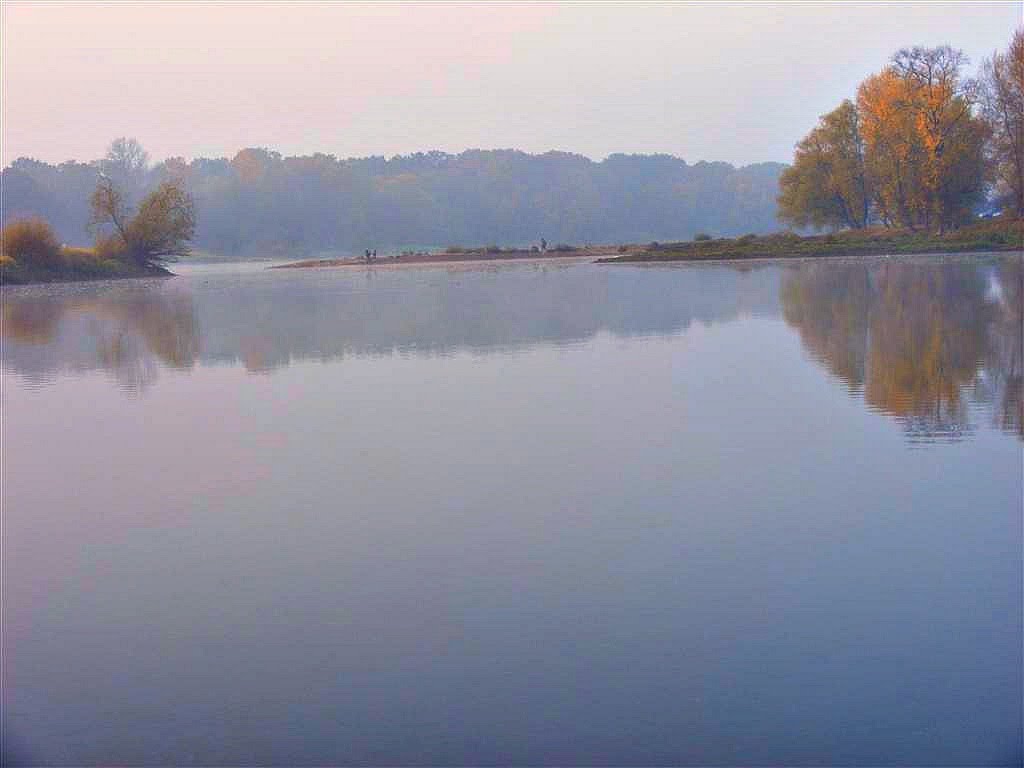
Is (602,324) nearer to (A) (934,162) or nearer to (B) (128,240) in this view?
(A) (934,162)

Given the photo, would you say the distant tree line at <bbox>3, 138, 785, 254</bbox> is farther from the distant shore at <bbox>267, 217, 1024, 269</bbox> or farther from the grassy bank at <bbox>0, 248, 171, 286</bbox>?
the distant shore at <bbox>267, 217, 1024, 269</bbox>

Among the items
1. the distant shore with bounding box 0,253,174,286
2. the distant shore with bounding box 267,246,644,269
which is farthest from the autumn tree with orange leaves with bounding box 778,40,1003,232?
the distant shore with bounding box 0,253,174,286

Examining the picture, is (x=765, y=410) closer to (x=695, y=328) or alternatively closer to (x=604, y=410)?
(x=604, y=410)

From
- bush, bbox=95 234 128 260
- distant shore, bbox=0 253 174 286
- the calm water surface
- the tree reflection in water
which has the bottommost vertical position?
the calm water surface

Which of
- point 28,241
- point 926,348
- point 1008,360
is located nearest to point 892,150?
point 28,241

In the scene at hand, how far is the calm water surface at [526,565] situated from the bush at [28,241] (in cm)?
3864

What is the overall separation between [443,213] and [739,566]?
12749 cm

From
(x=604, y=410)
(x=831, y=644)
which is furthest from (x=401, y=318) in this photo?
(x=831, y=644)

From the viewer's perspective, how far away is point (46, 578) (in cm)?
580

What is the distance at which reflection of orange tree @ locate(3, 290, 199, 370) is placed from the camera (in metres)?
16.2

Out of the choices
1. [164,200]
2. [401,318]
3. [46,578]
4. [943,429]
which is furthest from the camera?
[164,200]

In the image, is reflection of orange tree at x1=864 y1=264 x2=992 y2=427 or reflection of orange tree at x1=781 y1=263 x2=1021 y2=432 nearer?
reflection of orange tree at x1=864 y1=264 x2=992 y2=427

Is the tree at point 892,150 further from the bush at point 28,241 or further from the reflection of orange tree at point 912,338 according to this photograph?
the bush at point 28,241

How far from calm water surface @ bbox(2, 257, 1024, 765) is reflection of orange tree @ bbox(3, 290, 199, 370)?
351cm
